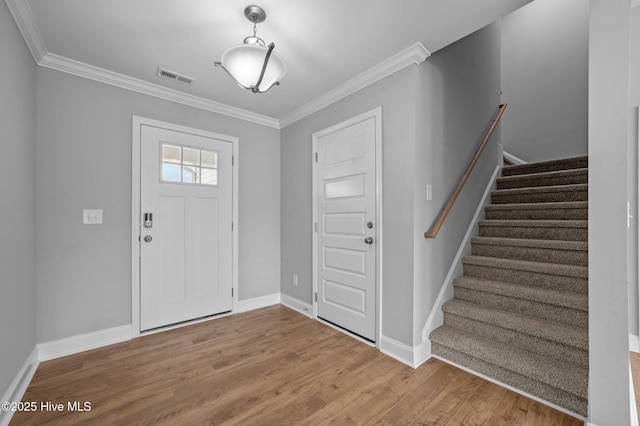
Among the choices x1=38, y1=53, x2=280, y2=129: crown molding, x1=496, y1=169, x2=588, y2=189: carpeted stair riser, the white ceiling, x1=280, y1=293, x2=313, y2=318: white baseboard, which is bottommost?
x1=280, y1=293, x2=313, y2=318: white baseboard

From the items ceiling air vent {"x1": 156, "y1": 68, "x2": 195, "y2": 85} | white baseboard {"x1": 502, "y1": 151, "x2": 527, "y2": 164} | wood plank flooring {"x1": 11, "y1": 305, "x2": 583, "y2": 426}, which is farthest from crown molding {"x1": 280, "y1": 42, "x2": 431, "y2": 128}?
white baseboard {"x1": 502, "y1": 151, "x2": 527, "y2": 164}

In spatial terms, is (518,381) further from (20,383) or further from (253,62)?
(20,383)

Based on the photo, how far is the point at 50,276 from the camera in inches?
88.8

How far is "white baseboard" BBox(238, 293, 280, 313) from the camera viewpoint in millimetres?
3350

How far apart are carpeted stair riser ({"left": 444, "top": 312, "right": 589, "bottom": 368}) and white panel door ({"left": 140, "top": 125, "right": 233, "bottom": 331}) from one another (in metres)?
2.41

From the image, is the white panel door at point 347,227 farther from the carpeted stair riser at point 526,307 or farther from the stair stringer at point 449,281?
the carpeted stair riser at point 526,307

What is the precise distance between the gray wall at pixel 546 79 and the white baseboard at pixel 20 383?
6.05 m

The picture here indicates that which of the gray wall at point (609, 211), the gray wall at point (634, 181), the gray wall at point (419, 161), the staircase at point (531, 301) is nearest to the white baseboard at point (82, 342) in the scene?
the gray wall at point (419, 161)

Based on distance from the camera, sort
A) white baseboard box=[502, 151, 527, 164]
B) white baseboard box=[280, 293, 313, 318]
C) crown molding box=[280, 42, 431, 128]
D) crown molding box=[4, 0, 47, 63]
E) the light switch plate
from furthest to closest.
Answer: white baseboard box=[502, 151, 527, 164]
white baseboard box=[280, 293, 313, 318]
the light switch plate
crown molding box=[280, 42, 431, 128]
crown molding box=[4, 0, 47, 63]

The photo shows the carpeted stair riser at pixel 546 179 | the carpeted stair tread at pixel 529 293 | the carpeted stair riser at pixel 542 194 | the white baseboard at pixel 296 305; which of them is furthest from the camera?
the white baseboard at pixel 296 305

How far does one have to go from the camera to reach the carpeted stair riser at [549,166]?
10.9ft

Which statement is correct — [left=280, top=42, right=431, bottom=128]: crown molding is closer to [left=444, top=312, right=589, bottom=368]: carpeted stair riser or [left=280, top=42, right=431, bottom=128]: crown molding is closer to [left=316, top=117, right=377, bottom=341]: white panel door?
[left=316, top=117, right=377, bottom=341]: white panel door

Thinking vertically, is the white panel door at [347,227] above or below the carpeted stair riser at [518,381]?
above

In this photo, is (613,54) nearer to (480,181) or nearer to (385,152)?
(385,152)
